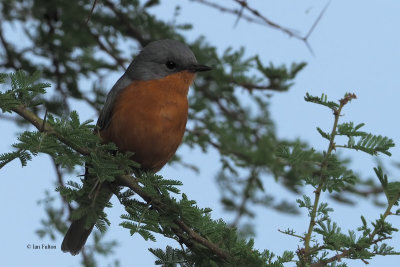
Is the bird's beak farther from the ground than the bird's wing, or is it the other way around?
the bird's beak

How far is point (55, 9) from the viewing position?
6.59 m

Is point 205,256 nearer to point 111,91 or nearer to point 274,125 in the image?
point 111,91

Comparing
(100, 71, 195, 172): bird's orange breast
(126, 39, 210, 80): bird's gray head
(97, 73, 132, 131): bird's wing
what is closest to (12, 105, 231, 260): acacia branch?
(100, 71, 195, 172): bird's orange breast

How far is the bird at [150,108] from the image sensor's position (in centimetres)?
523

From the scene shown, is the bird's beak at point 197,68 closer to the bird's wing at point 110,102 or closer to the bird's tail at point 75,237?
the bird's wing at point 110,102

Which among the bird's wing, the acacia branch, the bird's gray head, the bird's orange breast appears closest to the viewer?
the acacia branch

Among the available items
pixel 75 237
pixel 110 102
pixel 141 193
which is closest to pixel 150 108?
pixel 110 102

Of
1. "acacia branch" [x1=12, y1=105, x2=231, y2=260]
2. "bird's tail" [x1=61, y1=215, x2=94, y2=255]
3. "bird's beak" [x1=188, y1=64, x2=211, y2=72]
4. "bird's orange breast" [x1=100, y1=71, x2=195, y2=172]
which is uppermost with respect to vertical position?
"bird's beak" [x1=188, y1=64, x2=211, y2=72]

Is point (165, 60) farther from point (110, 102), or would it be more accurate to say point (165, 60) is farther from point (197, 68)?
point (110, 102)

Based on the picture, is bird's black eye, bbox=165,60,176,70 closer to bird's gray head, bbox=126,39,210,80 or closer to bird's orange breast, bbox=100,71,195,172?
bird's gray head, bbox=126,39,210,80

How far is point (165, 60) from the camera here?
19.6 ft

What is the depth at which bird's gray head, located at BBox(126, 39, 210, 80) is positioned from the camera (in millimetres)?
5891

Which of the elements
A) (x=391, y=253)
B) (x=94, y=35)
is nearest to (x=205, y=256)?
(x=391, y=253)

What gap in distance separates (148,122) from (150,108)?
0.47 feet
